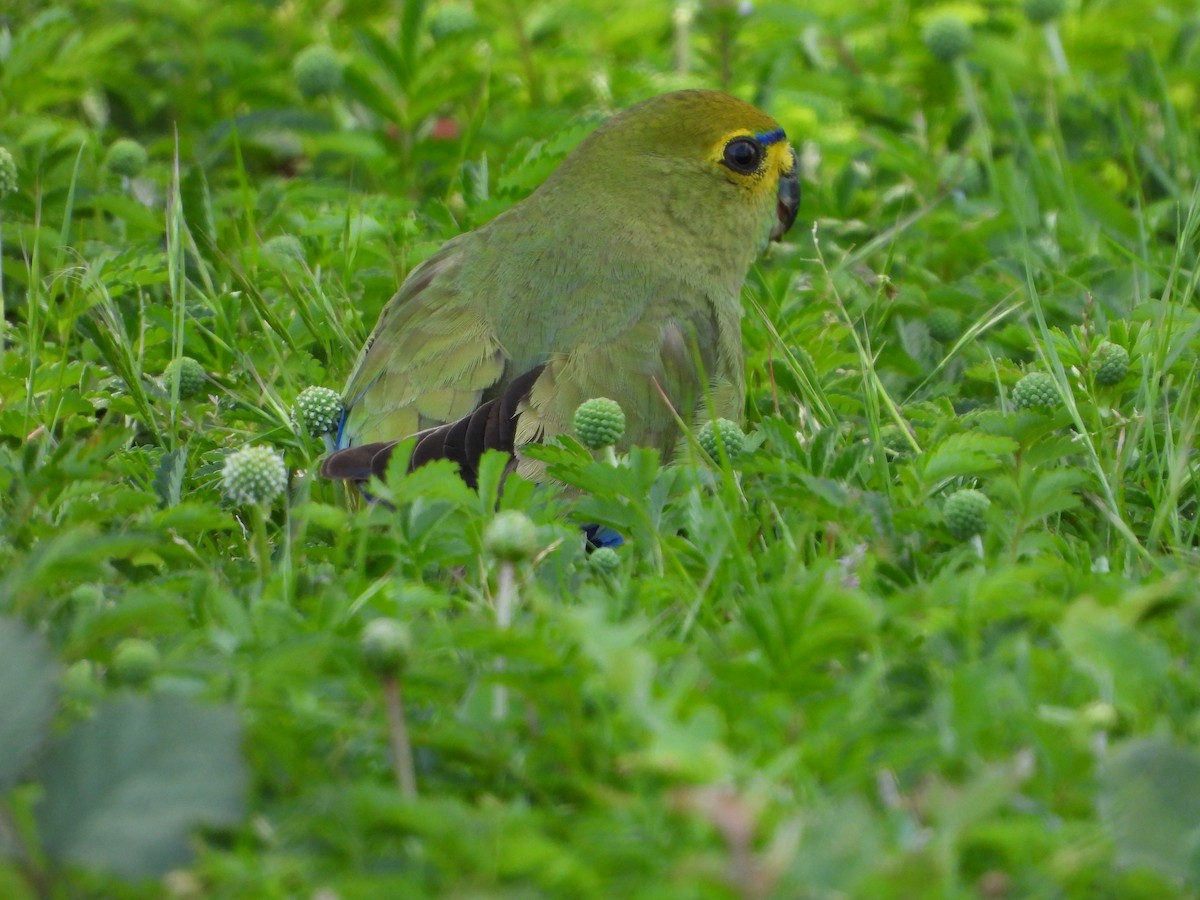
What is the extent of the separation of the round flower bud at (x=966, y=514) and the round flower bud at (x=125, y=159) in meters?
2.28

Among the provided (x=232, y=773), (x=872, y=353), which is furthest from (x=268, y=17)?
(x=232, y=773)

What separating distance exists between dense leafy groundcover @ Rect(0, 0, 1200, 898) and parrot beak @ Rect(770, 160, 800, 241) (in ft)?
0.33

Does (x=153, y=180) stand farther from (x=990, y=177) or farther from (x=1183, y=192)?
(x=1183, y=192)

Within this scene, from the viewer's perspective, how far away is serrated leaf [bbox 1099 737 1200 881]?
4.80ft

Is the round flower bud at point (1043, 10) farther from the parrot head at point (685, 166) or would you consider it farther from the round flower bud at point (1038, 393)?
the round flower bud at point (1038, 393)

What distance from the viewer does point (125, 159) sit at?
3727 mm

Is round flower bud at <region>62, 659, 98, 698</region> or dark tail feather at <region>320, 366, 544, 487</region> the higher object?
round flower bud at <region>62, 659, 98, 698</region>

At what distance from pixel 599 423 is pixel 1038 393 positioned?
73cm

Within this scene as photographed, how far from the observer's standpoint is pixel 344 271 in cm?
335

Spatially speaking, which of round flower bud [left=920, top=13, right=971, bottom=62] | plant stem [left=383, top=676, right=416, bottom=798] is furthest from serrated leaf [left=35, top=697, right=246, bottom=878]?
round flower bud [left=920, top=13, right=971, bottom=62]

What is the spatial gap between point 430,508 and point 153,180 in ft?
6.48

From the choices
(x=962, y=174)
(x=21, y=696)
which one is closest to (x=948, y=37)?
(x=962, y=174)

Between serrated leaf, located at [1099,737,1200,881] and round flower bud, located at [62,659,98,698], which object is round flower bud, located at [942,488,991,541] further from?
round flower bud, located at [62,659,98,698]

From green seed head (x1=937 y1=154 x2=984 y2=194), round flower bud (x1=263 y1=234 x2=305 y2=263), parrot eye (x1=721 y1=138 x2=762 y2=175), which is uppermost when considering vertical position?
parrot eye (x1=721 y1=138 x2=762 y2=175)
